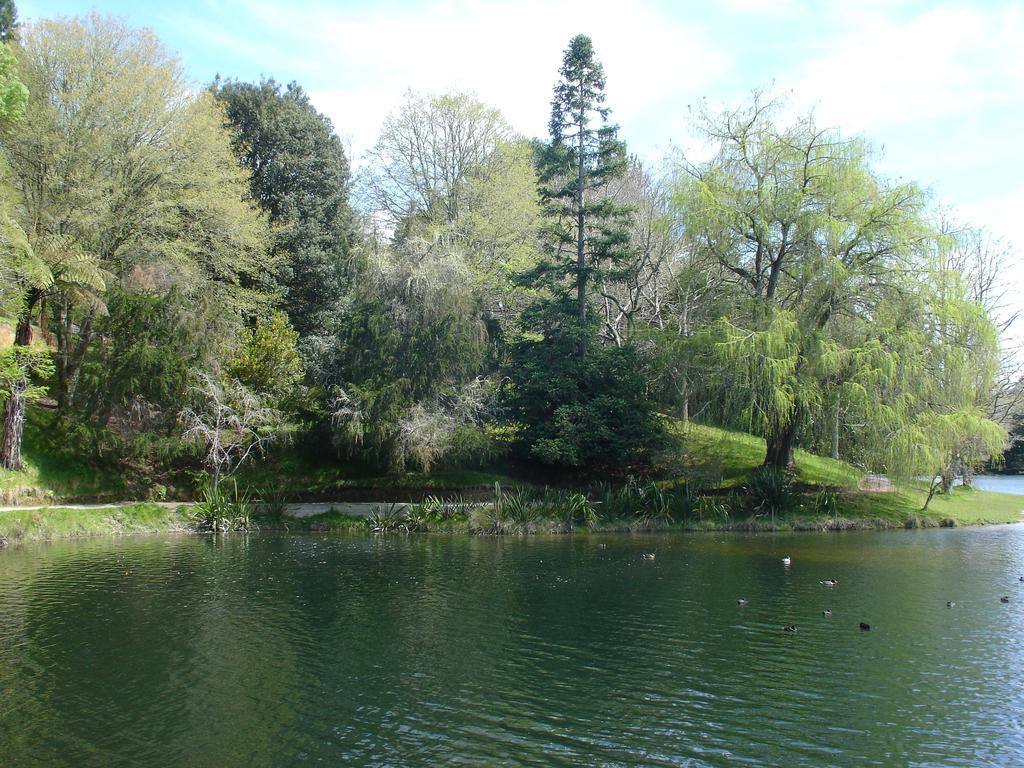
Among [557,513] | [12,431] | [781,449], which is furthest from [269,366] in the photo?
[781,449]

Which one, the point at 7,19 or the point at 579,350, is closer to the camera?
the point at 579,350

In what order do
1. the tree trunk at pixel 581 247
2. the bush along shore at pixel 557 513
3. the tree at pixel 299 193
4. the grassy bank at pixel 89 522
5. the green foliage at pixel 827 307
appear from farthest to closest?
the tree at pixel 299 193
the tree trunk at pixel 581 247
the bush along shore at pixel 557 513
the green foliage at pixel 827 307
the grassy bank at pixel 89 522

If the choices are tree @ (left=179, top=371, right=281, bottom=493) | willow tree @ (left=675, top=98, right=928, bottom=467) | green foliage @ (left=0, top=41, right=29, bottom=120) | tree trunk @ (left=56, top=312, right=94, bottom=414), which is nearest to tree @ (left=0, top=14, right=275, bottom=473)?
tree trunk @ (left=56, top=312, right=94, bottom=414)

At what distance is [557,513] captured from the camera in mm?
30234

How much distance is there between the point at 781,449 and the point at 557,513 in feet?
34.5

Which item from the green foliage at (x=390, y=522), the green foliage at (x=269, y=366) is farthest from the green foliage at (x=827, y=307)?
the green foliage at (x=269, y=366)

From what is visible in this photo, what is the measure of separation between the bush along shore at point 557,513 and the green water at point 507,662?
22.5 ft

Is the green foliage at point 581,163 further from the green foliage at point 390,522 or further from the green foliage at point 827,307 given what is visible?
the green foliage at point 390,522

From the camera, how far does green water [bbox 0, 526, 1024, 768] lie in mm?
9664

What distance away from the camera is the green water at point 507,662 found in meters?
9.66

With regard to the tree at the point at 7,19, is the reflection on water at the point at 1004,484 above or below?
below

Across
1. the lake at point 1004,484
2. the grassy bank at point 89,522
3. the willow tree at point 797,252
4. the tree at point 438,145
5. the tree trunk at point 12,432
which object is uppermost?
the tree at point 438,145

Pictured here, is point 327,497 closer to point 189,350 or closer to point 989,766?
point 189,350

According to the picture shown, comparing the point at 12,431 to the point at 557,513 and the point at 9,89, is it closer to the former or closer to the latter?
the point at 9,89
